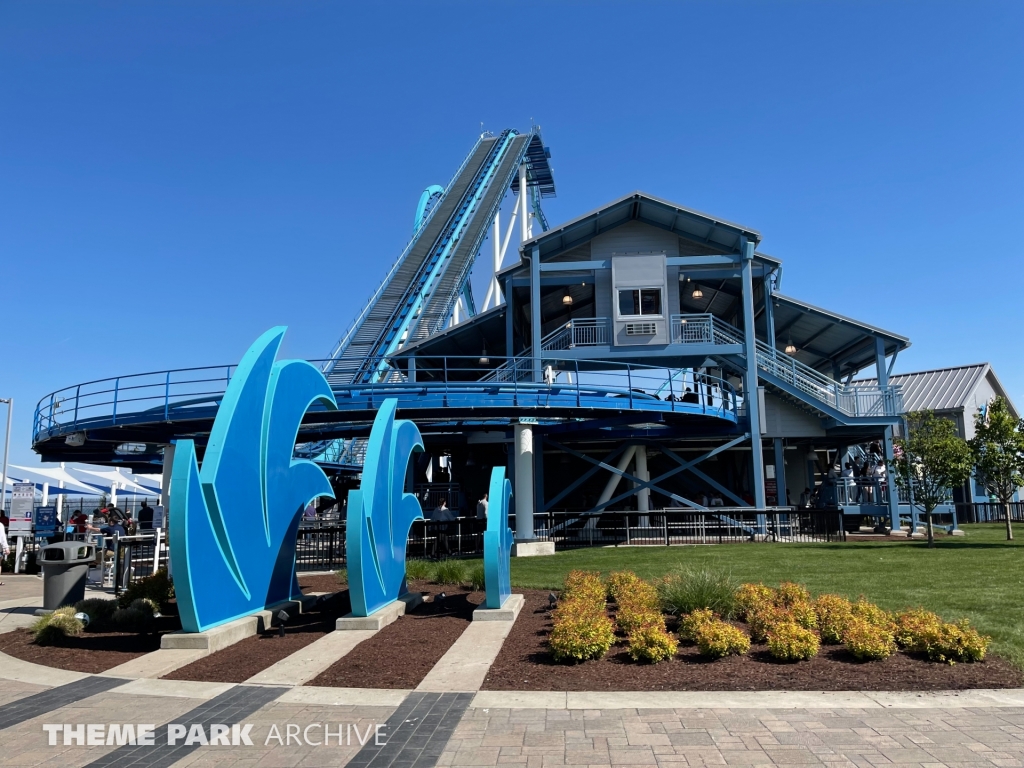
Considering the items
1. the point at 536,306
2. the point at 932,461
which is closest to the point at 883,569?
the point at 932,461

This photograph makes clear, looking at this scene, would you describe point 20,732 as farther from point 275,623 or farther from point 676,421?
point 676,421

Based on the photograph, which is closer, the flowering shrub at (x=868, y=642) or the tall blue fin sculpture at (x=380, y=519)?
the flowering shrub at (x=868, y=642)

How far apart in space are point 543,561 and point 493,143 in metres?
40.6

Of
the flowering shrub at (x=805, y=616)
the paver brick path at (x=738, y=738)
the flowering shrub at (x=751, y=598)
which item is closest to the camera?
the paver brick path at (x=738, y=738)

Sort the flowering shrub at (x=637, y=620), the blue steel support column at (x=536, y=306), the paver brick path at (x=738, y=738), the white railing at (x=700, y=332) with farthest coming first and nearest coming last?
the white railing at (x=700, y=332), the blue steel support column at (x=536, y=306), the flowering shrub at (x=637, y=620), the paver brick path at (x=738, y=738)

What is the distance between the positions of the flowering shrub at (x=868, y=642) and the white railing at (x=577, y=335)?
22.0 meters

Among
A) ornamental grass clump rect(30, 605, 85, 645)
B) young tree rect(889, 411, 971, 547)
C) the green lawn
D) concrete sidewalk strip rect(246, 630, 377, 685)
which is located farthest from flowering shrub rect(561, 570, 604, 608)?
young tree rect(889, 411, 971, 547)

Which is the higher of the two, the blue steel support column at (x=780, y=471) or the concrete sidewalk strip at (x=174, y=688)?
the blue steel support column at (x=780, y=471)

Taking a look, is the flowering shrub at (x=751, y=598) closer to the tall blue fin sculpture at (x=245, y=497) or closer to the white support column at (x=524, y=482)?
the tall blue fin sculpture at (x=245, y=497)

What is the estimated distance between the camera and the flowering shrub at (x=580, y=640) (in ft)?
26.7

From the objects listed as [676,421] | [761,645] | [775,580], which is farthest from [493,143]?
[761,645]

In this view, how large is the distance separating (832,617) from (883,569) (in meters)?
7.80

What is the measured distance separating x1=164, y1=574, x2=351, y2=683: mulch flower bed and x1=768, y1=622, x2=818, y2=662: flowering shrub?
213 inches

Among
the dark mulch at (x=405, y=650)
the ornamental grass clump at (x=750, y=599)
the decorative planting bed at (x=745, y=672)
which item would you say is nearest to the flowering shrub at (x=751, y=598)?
the ornamental grass clump at (x=750, y=599)
